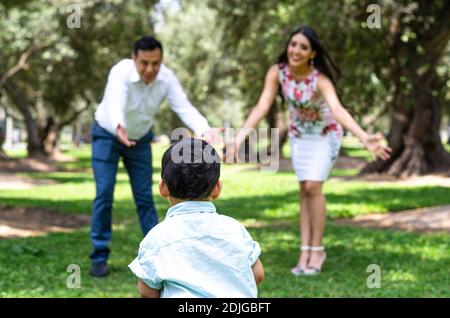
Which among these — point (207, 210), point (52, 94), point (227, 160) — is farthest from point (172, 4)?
point (207, 210)

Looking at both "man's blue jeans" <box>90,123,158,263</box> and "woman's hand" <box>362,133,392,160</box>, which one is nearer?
"woman's hand" <box>362,133,392,160</box>

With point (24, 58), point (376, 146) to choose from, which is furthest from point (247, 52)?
point (376, 146)

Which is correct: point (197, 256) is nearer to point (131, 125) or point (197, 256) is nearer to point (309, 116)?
point (131, 125)

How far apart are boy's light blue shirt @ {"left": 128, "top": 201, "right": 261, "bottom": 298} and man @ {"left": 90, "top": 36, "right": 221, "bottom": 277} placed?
10.2ft

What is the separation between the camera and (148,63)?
597cm

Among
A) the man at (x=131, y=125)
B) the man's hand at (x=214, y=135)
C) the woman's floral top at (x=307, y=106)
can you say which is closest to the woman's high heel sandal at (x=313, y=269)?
the woman's floral top at (x=307, y=106)

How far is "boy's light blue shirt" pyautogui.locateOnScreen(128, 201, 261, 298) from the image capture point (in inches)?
107

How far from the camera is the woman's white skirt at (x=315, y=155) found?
6.56 meters

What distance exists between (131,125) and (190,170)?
11.8ft

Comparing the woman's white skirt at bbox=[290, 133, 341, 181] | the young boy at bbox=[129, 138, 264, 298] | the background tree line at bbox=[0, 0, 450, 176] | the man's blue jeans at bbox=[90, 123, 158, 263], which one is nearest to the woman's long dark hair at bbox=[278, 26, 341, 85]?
the woman's white skirt at bbox=[290, 133, 341, 181]

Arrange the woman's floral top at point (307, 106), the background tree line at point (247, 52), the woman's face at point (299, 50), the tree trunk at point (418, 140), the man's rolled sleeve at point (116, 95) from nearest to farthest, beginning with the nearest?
the man's rolled sleeve at point (116, 95) → the woman's face at point (299, 50) → the woman's floral top at point (307, 106) → the background tree line at point (247, 52) → the tree trunk at point (418, 140)

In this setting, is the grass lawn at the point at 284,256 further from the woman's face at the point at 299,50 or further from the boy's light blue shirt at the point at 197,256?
the boy's light blue shirt at the point at 197,256

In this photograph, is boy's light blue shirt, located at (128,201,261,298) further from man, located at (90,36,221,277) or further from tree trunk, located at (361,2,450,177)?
tree trunk, located at (361,2,450,177)
